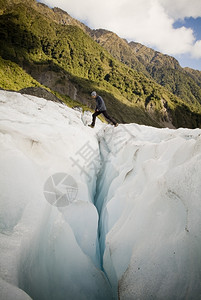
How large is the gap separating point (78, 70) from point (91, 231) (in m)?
57.5

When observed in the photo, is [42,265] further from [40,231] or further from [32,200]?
[32,200]

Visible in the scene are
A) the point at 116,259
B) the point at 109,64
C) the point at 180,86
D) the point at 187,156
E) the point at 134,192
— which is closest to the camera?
the point at 116,259

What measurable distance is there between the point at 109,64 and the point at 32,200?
6771 centimetres

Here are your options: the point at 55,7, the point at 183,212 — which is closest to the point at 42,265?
the point at 183,212

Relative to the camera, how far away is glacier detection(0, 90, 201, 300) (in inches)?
52.1

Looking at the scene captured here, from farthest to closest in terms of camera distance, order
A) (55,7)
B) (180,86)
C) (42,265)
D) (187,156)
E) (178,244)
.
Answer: (55,7)
(180,86)
(187,156)
(42,265)
(178,244)


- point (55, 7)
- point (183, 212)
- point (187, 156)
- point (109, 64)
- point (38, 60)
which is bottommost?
point (183, 212)

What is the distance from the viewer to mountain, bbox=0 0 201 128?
3991 cm

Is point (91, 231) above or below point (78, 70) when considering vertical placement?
below

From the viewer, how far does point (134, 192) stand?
2439 mm

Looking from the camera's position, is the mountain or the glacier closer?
the glacier

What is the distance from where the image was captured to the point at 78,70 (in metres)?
52.5

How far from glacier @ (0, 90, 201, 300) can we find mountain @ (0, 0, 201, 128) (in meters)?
36.2

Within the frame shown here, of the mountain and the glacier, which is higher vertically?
the mountain
